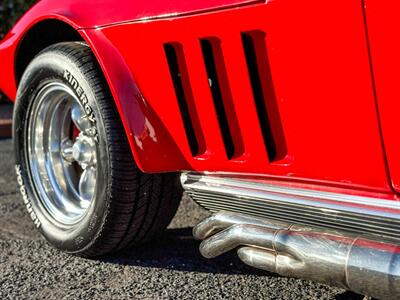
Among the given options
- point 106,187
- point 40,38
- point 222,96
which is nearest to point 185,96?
point 222,96

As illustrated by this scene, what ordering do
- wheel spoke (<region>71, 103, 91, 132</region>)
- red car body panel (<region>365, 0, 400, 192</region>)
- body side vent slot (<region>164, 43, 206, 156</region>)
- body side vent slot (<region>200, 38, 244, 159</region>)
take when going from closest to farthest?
red car body panel (<region>365, 0, 400, 192</region>)
body side vent slot (<region>200, 38, 244, 159</region>)
body side vent slot (<region>164, 43, 206, 156</region>)
wheel spoke (<region>71, 103, 91, 132</region>)

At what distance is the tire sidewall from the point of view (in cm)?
261

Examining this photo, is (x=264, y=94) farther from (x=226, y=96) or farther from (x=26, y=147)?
(x=26, y=147)

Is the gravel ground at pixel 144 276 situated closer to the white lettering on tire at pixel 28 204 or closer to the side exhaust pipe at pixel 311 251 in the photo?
the white lettering on tire at pixel 28 204

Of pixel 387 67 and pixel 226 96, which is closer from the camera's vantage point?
pixel 387 67

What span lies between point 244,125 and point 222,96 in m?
0.13

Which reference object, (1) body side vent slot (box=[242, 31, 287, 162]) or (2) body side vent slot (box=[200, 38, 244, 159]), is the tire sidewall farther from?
(1) body side vent slot (box=[242, 31, 287, 162])

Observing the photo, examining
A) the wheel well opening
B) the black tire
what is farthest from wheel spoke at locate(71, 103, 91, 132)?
the wheel well opening

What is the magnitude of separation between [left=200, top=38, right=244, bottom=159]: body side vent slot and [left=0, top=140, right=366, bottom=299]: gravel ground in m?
0.61

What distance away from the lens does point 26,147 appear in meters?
3.19

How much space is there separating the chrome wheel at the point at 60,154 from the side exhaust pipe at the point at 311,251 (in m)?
0.89

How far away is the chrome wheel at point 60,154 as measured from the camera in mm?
3016

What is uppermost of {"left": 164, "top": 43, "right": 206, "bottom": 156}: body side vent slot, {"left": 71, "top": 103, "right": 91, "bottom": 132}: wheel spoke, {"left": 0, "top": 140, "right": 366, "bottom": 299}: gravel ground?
{"left": 164, "top": 43, "right": 206, "bottom": 156}: body side vent slot

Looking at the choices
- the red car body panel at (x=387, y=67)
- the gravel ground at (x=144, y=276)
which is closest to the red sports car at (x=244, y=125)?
the red car body panel at (x=387, y=67)
